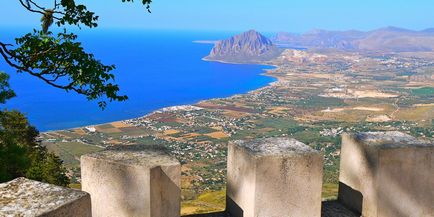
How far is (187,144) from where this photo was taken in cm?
7412

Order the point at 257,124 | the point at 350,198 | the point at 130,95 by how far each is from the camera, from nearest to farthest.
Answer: the point at 350,198 → the point at 257,124 → the point at 130,95

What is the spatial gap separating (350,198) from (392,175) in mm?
581

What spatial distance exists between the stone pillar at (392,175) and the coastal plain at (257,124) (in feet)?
80.2

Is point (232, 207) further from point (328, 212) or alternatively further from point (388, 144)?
point (388, 144)

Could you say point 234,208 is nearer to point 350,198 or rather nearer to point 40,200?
point 350,198

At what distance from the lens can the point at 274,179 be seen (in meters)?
4.11

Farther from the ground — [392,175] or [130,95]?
[392,175]

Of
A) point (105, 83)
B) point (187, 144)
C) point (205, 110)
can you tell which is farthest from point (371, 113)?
point (105, 83)

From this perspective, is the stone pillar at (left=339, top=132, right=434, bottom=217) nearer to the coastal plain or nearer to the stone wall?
the stone wall

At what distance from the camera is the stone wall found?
3.06m

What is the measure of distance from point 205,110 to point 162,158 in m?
106

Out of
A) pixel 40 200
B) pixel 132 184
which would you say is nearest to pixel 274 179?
pixel 132 184

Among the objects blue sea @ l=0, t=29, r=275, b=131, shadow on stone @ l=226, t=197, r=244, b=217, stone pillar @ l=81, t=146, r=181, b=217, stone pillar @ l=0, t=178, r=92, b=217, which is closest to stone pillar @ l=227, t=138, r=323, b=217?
shadow on stone @ l=226, t=197, r=244, b=217

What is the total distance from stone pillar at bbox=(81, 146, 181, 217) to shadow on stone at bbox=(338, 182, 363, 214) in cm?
202
